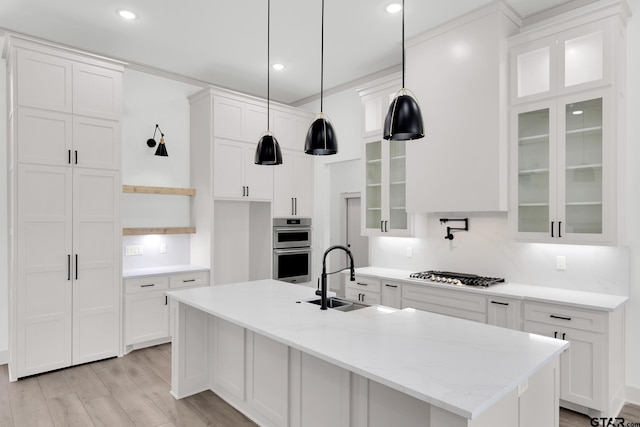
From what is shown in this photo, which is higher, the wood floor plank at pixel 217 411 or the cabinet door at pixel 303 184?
the cabinet door at pixel 303 184

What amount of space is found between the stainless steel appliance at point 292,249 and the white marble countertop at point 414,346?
8.56 ft

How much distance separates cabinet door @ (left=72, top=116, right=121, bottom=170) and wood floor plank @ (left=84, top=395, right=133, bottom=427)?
7.12 feet

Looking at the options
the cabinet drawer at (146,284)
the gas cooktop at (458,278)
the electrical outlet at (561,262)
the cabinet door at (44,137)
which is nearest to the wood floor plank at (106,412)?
the cabinet drawer at (146,284)

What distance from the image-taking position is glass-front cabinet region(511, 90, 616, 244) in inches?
115

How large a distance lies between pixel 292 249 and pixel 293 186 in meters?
0.91

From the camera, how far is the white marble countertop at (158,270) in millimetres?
4262

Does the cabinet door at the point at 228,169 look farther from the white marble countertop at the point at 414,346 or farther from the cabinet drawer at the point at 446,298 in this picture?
the cabinet drawer at the point at 446,298

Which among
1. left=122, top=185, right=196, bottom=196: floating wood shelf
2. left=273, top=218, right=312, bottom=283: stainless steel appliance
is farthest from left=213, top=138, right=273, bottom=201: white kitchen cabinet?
left=273, top=218, right=312, bottom=283: stainless steel appliance

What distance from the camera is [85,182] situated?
384cm

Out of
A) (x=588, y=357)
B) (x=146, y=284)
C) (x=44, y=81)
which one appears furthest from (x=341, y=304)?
(x=44, y=81)

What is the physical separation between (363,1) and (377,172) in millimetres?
1899

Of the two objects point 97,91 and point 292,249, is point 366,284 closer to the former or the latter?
point 292,249

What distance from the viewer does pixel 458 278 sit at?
3.71 m

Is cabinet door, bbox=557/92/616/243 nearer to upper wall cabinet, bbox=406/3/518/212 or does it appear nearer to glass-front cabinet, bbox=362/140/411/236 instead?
upper wall cabinet, bbox=406/3/518/212
